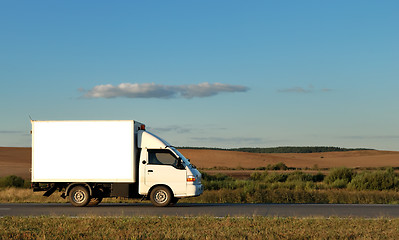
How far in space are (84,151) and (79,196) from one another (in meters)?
1.74

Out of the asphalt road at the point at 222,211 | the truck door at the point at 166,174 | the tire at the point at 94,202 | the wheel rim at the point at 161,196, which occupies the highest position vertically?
the truck door at the point at 166,174

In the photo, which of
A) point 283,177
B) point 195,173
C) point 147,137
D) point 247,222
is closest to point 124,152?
Answer: point 147,137

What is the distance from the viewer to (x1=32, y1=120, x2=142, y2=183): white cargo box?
20.6 m

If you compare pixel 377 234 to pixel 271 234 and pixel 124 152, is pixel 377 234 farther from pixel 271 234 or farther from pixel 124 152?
pixel 124 152

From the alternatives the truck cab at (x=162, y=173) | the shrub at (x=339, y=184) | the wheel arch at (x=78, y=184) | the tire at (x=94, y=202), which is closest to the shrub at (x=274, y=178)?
the shrub at (x=339, y=184)

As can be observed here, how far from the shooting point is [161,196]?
20891mm

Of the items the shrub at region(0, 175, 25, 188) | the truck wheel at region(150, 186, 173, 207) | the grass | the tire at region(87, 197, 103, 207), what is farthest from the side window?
the shrub at region(0, 175, 25, 188)

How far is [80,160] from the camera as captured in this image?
2078 cm

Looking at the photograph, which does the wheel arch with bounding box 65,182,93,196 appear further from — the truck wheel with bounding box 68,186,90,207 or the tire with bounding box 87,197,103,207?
the tire with bounding box 87,197,103,207

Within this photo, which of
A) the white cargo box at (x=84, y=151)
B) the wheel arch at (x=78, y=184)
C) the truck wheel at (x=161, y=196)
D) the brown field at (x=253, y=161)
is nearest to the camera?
the white cargo box at (x=84, y=151)

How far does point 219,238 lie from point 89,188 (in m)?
9.89

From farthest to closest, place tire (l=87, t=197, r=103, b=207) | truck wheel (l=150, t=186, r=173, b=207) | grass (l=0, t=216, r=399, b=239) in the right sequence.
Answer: tire (l=87, t=197, r=103, b=207) < truck wheel (l=150, t=186, r=173, b=207) < grass (l=0, t=216, r=399, b=239)

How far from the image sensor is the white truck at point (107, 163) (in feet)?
A: 67.6

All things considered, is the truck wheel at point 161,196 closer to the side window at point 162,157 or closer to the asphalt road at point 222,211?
the asphalt road at point 222,211
